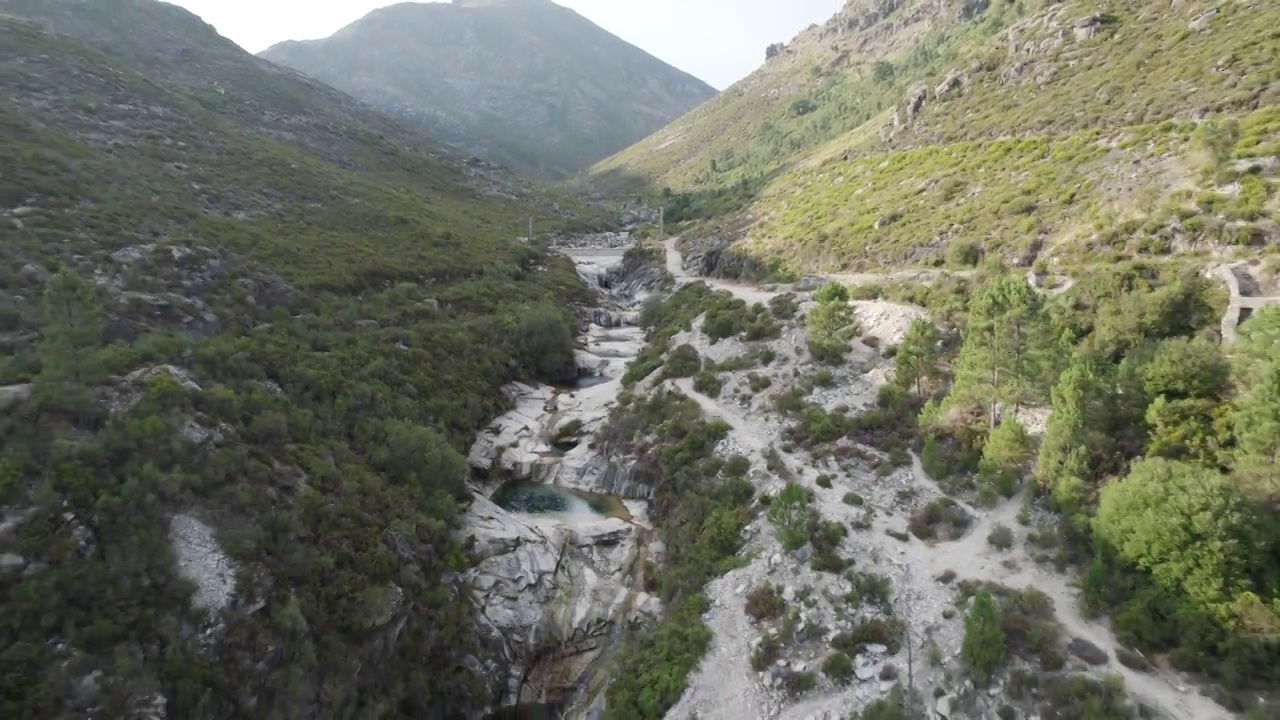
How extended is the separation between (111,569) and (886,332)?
4528 cm

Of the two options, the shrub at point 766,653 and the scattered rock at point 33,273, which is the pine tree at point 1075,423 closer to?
the shrub at point 766,653

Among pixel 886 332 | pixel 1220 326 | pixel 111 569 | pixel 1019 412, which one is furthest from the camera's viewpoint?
pixel 886 332

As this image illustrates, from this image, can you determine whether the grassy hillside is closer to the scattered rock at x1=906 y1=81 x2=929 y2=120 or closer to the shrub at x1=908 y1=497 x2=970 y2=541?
the shrub at x1=908 y1=497 x2=970 y2=541

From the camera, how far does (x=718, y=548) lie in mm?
31906

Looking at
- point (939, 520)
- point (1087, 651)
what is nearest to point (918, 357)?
point (939, 520)

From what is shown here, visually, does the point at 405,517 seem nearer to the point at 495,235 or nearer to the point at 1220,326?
the point at 1220,326

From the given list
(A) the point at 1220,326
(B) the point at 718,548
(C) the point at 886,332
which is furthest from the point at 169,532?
(A) the point at 1220,326

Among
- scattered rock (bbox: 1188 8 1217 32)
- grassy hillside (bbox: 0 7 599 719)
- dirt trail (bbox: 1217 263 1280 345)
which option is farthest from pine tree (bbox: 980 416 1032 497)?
scattered rock (bbox: 1188 8 1217 32)

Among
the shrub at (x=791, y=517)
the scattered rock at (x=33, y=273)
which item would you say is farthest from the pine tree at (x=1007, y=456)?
the scattered rock at (x=33, y=273)

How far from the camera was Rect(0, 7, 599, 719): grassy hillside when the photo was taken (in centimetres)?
2002

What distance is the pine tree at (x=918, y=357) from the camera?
122 ft

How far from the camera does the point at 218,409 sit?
29.1 meters

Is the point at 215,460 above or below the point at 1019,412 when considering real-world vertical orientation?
below

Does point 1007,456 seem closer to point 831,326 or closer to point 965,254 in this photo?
point 831,326
